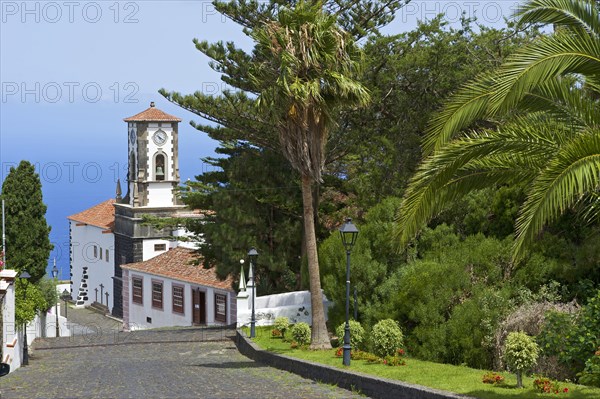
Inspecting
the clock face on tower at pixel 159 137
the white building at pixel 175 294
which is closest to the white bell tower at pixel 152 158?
the clock face on tower at pixel 159 137

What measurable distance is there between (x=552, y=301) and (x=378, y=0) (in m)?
15.5

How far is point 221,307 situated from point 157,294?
7.84 meters

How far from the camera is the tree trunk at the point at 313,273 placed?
20.4 meters

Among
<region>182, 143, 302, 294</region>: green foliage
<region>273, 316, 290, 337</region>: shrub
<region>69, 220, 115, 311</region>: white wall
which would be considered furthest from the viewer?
<region>69, 220, 115, 311</region>: white wall

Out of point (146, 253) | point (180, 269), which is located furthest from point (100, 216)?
point (180, 269)

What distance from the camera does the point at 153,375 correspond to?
18547mm

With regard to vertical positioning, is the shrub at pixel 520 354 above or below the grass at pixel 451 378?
above

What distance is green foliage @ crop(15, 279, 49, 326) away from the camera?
23.0 metres

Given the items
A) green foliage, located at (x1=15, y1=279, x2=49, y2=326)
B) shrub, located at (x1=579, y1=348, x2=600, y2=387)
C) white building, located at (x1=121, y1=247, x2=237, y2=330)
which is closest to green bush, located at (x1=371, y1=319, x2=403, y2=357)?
shrub, located at (x1=579, y1=348, x2=600, y2=387)

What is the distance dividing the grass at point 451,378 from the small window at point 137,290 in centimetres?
3374

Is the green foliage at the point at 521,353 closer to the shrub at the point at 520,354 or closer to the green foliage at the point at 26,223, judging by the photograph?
the shrub at the point at 520,354

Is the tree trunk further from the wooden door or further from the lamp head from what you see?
the wooden door

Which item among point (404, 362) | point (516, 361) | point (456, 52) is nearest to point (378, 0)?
point (456, 52)

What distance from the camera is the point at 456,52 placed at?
29.5 meters
